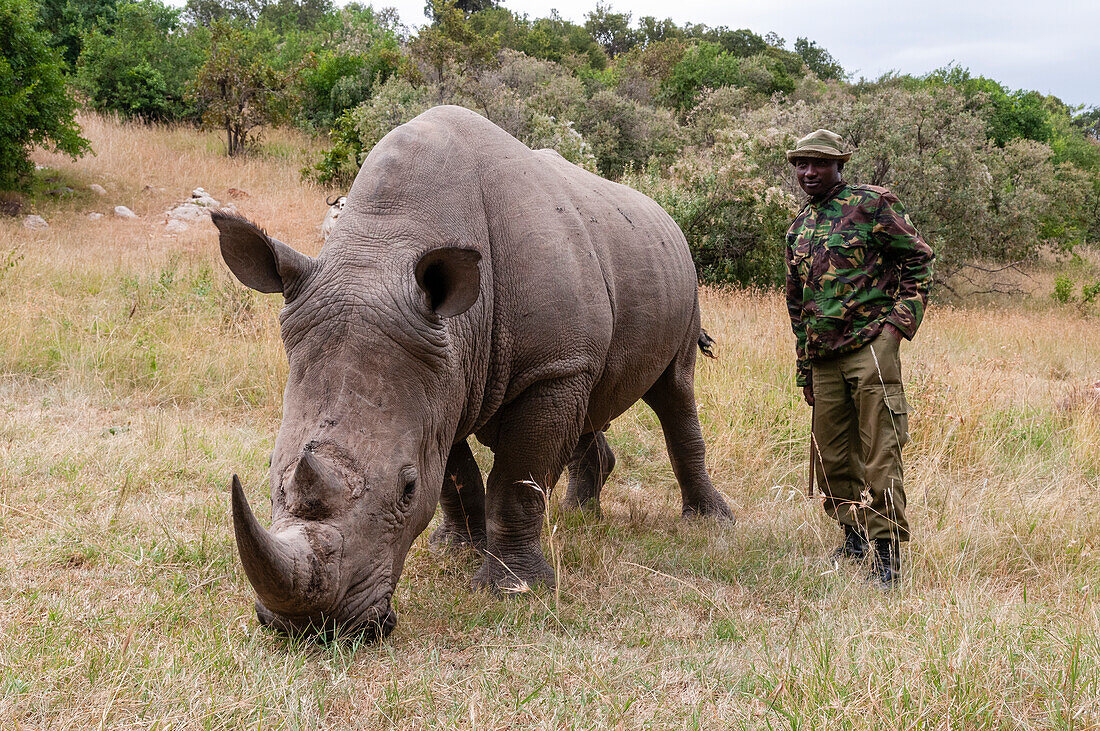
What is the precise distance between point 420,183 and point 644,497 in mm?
3523

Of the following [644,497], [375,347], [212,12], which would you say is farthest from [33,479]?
[212,12]

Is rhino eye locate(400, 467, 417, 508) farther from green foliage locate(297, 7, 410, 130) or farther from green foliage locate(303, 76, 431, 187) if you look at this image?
green foliage locate(297, 7, 410, 130)

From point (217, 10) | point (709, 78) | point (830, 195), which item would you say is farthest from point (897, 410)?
point (217, 10)

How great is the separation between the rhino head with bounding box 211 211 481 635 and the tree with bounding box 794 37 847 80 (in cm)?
5133

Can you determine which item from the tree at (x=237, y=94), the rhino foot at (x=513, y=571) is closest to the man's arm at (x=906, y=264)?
the rhino foot at (x=513, y=571)

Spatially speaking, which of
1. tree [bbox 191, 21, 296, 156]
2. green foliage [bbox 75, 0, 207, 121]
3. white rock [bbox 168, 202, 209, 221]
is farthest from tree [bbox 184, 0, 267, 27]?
white rock [bbox 168, 202, 209, 221]

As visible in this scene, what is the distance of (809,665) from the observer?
283 cm

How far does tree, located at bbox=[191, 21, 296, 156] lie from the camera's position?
62.5ft

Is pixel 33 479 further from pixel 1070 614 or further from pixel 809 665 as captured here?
pixel 1070 614

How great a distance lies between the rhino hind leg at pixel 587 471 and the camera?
5.66 meters

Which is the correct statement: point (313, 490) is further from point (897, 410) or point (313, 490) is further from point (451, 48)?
point (451, 48)

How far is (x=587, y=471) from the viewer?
5.74 meters

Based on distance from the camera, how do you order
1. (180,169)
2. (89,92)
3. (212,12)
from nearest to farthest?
1. (180,169)
2. (89,92)
3. (212,12)

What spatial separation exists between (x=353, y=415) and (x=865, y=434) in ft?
9.10
